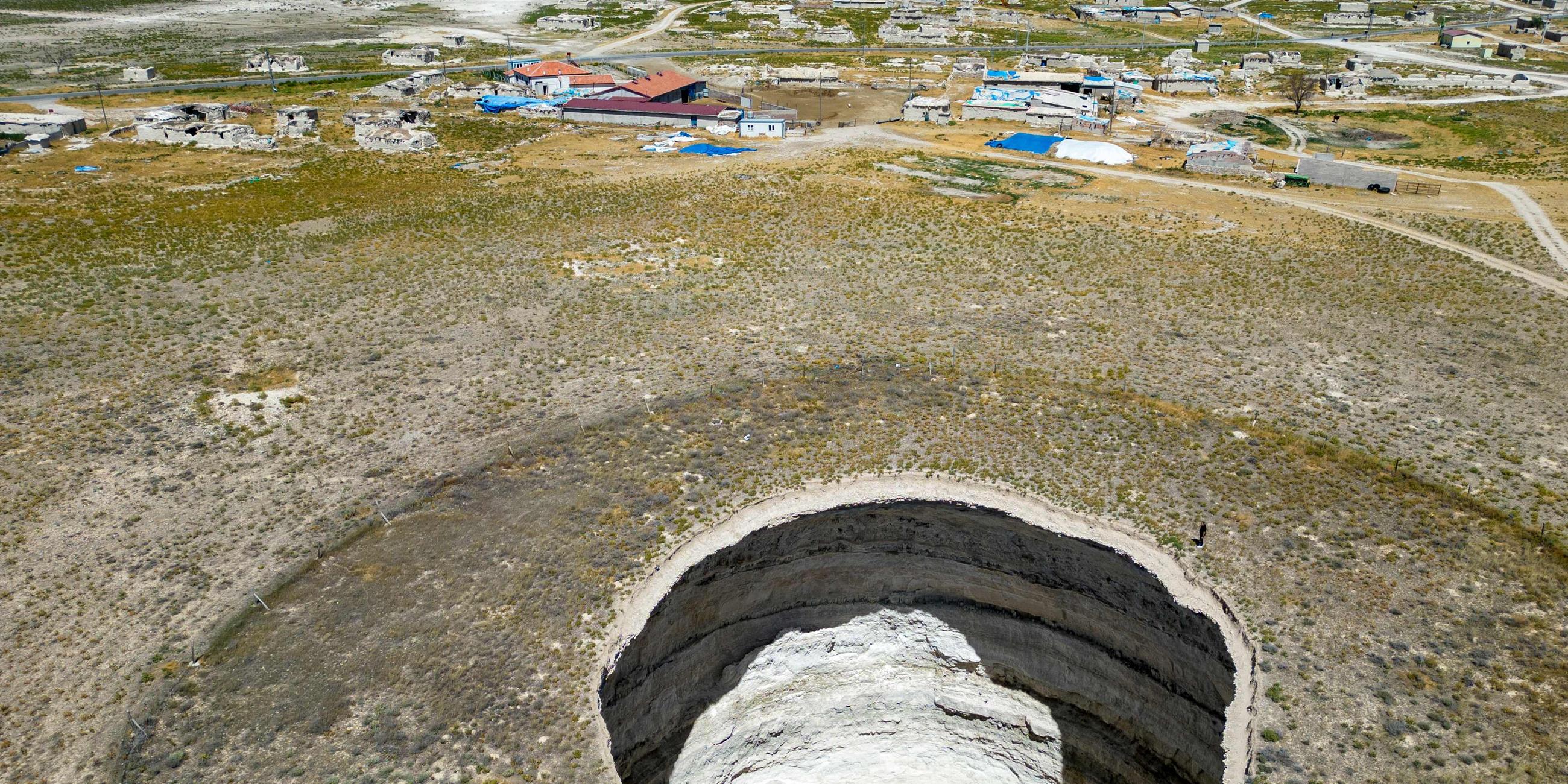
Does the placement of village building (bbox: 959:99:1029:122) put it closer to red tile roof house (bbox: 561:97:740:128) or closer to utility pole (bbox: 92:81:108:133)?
red tile roof house (bbox: 561:97:740:128)

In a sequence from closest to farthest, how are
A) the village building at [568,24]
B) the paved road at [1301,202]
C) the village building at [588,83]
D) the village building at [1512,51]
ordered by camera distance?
the paved road at [1301,202], the village building at [588,83], the village building at [1512,51], the village building at [568,24]

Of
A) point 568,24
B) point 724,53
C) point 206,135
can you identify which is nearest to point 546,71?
point 724,53

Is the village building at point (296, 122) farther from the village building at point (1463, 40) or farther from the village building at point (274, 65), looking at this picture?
the village building at point (1463, 40)

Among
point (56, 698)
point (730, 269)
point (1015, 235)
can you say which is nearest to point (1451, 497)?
point (1015, 235)

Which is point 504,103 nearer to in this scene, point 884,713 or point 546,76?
point 546,76

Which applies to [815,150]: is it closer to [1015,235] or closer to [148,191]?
[1015,235]

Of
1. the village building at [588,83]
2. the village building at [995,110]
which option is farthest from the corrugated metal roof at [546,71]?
the village building at [995,110]
